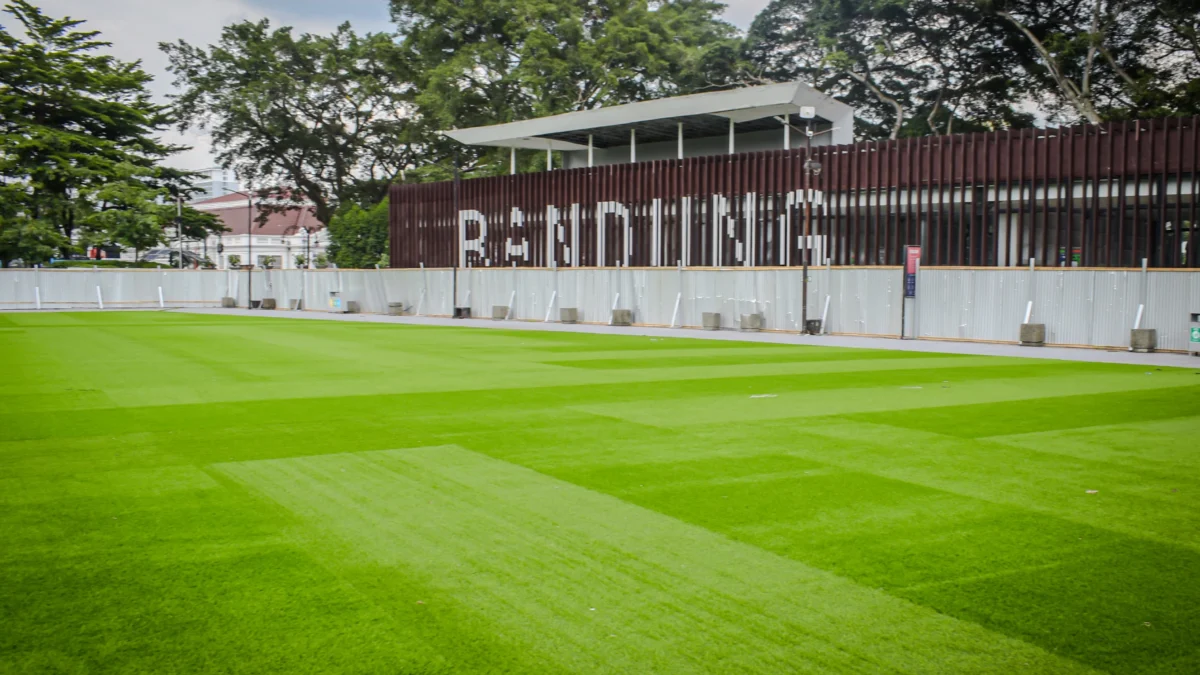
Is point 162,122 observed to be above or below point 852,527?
above

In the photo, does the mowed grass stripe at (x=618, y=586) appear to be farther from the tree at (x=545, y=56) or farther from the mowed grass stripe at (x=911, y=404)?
the tree at (x=545, y=56)

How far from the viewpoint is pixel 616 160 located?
55219mm

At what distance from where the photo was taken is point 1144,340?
26438 millimetres

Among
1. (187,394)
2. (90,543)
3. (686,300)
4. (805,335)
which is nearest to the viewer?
(90,543)

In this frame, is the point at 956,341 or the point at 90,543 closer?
the point at 90,543

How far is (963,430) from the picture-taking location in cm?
1162

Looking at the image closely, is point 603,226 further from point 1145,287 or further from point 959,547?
point 959,547

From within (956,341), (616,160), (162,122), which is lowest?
(956,341)

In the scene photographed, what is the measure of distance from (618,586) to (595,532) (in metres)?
1.20

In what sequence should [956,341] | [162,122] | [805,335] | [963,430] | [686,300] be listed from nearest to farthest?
[963,430]
[956,341]
[805,335]
[686,300]
[162,122]

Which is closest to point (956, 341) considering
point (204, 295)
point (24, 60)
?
point (204, 295)

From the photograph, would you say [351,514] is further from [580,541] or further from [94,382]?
[94,382]

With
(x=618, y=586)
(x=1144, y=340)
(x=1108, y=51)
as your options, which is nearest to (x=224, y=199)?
(x=1108, y=51)

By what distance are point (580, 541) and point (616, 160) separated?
1957 inches
